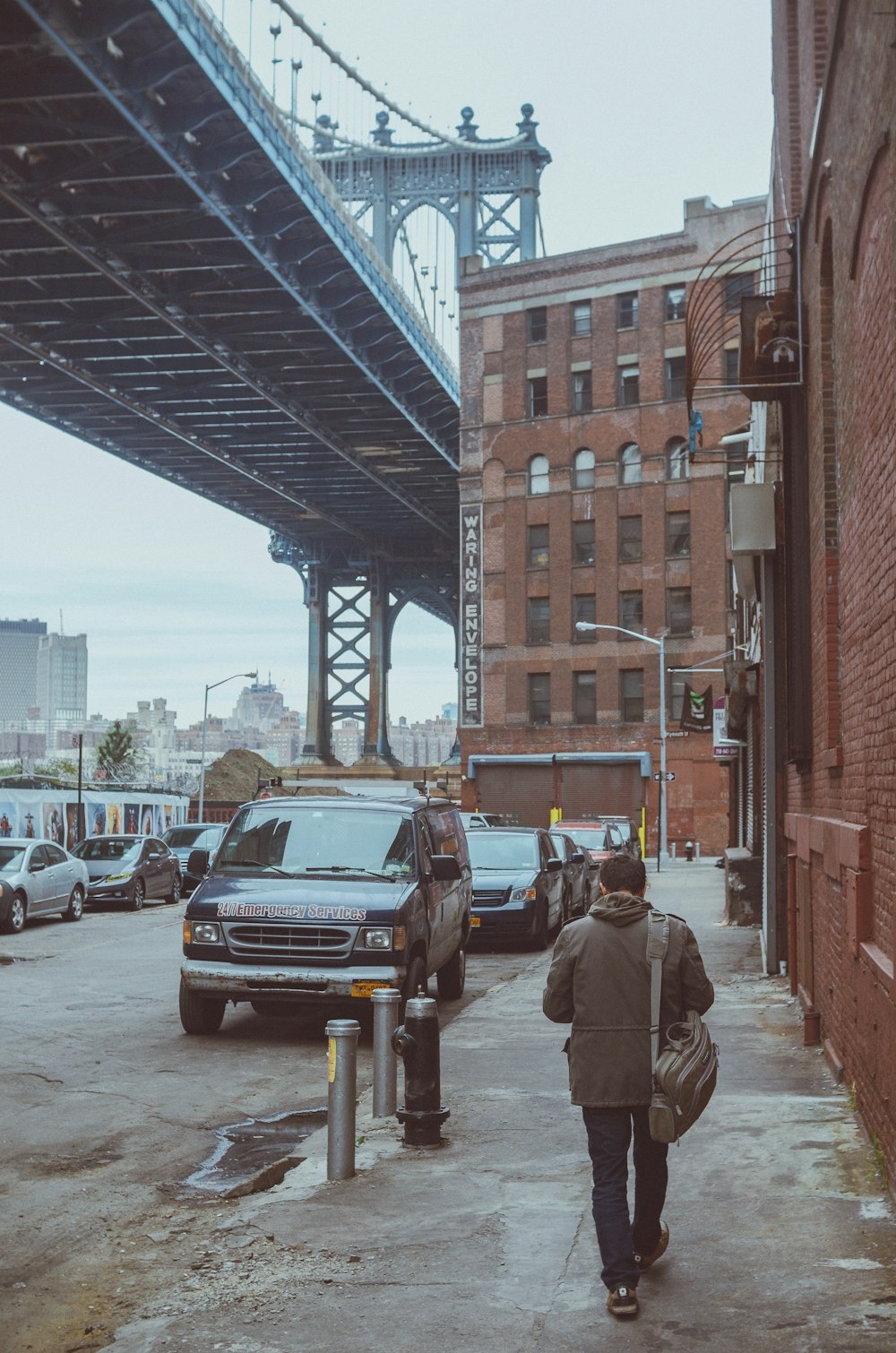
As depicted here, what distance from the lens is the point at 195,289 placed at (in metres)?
60.2

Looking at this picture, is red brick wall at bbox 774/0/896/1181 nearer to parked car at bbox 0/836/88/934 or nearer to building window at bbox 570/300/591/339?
parked car at bbox 0/836/88/934

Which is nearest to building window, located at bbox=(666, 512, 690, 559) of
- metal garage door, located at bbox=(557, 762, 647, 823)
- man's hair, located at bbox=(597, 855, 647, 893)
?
metal garage door, located at bbox=(557, 762, 647, 823)

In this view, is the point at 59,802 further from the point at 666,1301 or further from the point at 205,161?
the point at 666,1301

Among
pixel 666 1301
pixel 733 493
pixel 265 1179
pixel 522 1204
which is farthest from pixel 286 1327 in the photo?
pixel 733 493

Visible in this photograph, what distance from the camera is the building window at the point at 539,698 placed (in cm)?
6575

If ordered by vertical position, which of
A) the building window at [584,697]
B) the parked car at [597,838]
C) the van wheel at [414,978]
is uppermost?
the building window at [584,697]

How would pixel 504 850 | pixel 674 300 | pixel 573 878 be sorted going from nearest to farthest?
1. pixel 504 850
2. pixel 573 878
3. pixel 674 300

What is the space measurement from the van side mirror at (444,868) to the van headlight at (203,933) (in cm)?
206

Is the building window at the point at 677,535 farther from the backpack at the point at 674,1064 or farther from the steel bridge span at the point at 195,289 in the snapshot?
the backpack at the point at 674,1064

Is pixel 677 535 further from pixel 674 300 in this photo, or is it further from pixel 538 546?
pixel 674 300

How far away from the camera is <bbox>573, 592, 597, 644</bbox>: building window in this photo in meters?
64.9

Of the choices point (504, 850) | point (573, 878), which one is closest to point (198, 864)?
point (504, 850)

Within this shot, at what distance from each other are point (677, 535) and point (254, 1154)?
56.7m

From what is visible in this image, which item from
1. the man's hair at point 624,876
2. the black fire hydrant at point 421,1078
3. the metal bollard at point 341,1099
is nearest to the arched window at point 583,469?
the black fire hydrant at point 421,1078
